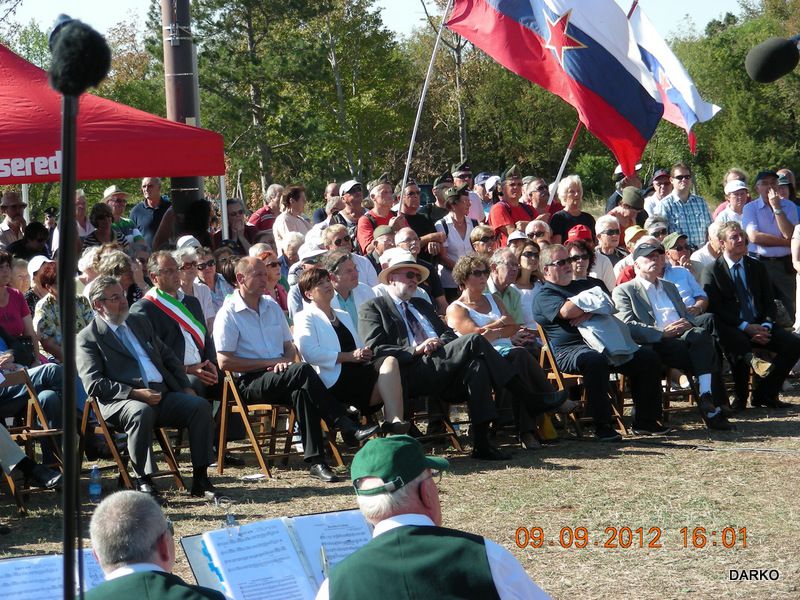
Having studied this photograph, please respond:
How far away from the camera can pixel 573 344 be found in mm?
9414

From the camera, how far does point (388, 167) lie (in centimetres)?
5334

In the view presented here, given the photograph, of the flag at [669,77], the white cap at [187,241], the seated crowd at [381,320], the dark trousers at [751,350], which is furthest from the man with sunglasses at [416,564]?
the flag at [669,77]

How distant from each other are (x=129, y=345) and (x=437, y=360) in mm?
2309

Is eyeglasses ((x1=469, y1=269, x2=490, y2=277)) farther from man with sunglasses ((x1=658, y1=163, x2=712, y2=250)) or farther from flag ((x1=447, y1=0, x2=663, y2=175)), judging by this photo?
man with sunglasses ((x1=658, y1=163, x2=712, y2=250))

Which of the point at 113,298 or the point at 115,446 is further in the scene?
the point at 113,298

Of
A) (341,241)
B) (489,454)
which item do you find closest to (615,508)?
(489,454)

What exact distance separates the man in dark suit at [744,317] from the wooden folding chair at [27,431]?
6021 mm

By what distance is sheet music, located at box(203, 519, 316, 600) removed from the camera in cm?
377

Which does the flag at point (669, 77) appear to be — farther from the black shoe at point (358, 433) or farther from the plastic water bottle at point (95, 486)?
the plastic water bottle at point (95, 486)

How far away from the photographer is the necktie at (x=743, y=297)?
10742 millimetres

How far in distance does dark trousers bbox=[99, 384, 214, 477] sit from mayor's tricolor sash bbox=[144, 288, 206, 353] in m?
0.82

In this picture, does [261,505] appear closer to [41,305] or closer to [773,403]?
[41,305]

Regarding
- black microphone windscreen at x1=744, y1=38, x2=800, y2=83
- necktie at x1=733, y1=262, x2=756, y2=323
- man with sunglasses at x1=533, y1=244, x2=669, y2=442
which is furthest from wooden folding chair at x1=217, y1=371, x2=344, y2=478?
black microphone windscreen at x1=744, y1=38, x2=800, y2=83

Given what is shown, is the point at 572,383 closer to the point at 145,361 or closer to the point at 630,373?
the point at 630,373
